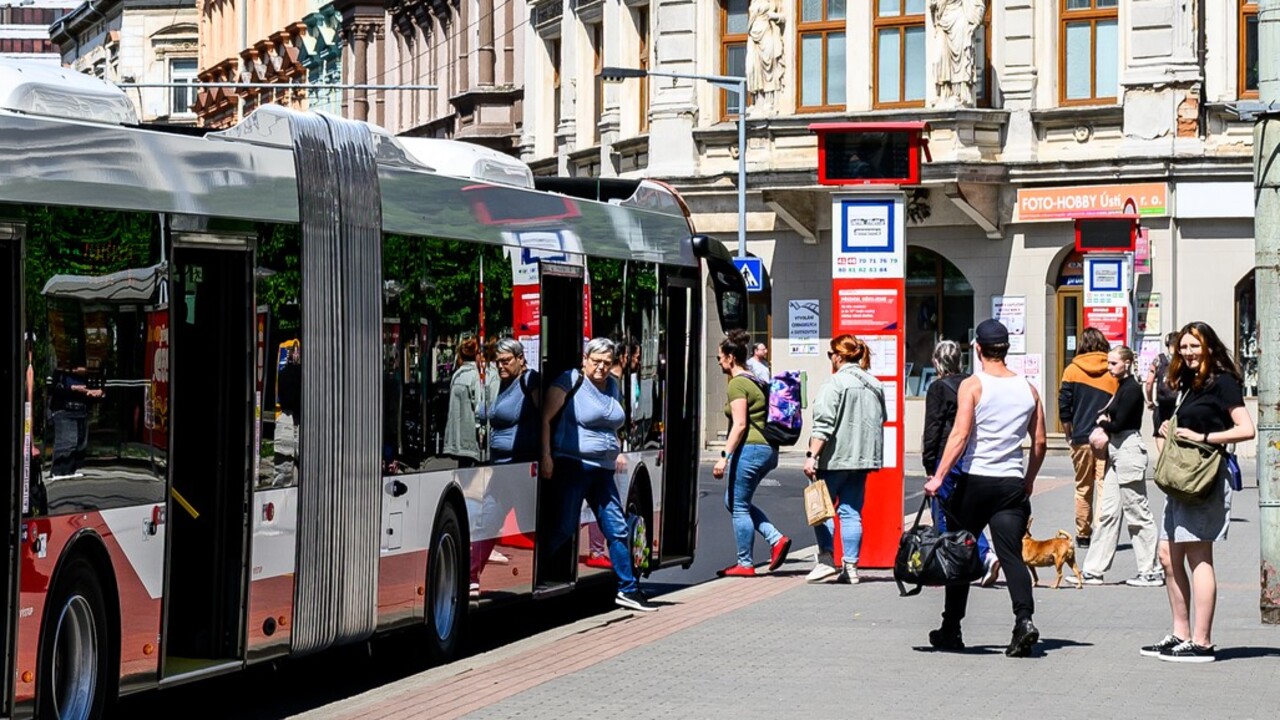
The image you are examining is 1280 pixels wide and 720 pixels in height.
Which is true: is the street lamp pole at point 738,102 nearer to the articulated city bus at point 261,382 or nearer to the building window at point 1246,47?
the building window at point 1246,47

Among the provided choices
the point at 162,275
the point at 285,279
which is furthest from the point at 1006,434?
the point at 162,275

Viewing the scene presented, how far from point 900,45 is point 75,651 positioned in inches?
1196

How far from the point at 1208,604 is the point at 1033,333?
25.7 m

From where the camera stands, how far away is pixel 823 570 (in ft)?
55.8

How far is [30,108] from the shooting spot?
368 inches

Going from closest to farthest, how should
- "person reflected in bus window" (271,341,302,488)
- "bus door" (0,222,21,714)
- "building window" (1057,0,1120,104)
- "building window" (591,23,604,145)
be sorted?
"bus door" (0,222,21,714) → "person reflected in bus window" (271,341,302,488) → "building window" (1057,0,1120,104) → "building window" (591,23,604,145)

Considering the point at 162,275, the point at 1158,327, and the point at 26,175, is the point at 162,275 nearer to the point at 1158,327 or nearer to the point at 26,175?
the point at 26,175

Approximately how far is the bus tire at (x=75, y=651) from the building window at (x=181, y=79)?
79.1 meters

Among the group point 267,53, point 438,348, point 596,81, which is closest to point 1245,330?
point 596,81

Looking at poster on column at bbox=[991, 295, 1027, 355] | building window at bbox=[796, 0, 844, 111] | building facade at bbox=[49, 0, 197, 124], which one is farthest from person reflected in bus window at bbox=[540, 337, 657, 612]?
building facade at bbox=[49, 0, 197, 124]

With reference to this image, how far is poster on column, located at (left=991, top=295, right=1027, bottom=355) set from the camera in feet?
123

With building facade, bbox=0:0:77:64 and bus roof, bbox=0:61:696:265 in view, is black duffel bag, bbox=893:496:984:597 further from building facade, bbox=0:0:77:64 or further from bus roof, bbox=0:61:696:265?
building facade, bbox=0:0:77:64

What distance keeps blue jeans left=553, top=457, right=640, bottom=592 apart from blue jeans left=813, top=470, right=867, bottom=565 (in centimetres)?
225

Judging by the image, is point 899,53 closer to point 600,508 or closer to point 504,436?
point 600,508
